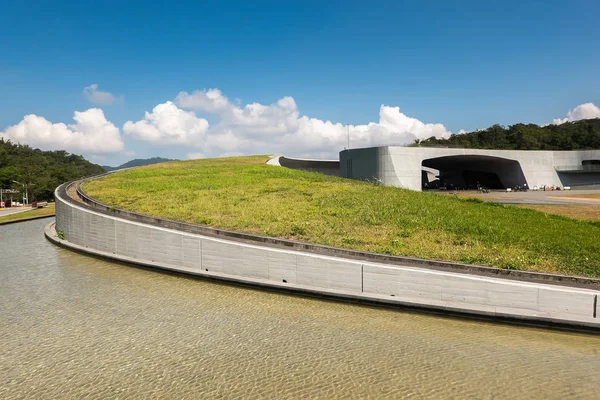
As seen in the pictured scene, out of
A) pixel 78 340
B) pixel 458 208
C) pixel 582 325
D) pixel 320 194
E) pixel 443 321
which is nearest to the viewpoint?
pixel 78 340

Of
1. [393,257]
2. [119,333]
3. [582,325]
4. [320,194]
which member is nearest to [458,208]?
[320,194]

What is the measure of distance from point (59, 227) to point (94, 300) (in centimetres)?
1213

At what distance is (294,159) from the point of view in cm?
5641

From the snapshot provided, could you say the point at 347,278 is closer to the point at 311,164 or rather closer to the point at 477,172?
the point at 311,164

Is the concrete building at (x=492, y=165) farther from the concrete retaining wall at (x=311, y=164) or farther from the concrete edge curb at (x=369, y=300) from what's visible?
the concrete edge curb at (x=369, y=300)

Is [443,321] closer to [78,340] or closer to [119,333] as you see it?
[119,333]

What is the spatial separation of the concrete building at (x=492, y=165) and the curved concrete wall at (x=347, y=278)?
34.9 metres

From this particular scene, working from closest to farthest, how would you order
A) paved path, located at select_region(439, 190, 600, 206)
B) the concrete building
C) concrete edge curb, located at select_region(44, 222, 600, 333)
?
1. concrete edge curb, located at select_region(44, 222, 600, 333)
2. paved path, located at select_region(439, 190, 600, 206)
3. the concrete building

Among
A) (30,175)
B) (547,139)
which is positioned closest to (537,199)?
(547,139)

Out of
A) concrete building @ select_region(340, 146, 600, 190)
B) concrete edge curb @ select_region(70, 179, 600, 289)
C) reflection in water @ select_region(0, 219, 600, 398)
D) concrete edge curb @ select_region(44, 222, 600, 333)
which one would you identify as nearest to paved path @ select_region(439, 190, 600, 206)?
concrete building @ select_region(340, 146, 600, 190)

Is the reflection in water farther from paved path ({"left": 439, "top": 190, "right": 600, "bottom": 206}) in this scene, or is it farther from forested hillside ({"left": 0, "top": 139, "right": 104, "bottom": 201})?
forested hillside ({"left": 0, "top": 139, "right": 104, "bottom": 201})

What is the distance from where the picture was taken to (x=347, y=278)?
10.2m

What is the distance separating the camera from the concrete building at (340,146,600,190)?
4466 cm

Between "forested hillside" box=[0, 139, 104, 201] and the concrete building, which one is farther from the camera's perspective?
"forested hillside" box=[0, 139, 104, 201]
